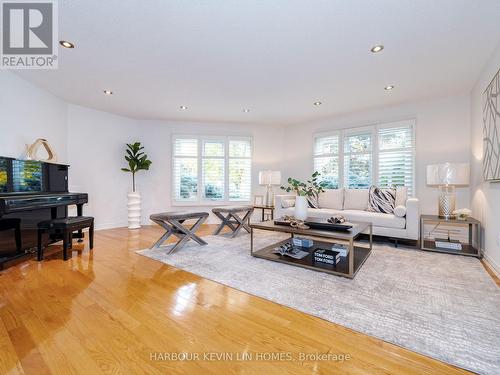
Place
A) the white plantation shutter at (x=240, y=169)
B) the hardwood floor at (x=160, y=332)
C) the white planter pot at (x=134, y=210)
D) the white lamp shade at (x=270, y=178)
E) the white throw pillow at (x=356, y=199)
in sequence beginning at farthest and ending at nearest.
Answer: the white plantation shutter at (x=240, y=169), the white lamp shade at (x=270, y=178), the white planter pot at (x=134, y=210), the white throw pillow at (x=356, y=199), the hardwood floor at (x=160, y=332)

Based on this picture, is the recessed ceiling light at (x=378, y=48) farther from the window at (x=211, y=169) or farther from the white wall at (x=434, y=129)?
the window at (x=211, y=169)

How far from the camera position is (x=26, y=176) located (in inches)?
119

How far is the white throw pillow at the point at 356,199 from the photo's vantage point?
4.35m

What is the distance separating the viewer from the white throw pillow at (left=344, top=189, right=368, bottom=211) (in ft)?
14.3

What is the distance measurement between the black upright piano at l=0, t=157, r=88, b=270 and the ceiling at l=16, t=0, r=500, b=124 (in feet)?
4.49

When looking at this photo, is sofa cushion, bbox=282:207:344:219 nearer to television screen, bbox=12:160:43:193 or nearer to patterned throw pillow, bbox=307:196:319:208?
patterned throw pillow, bbox=307:196:319:208

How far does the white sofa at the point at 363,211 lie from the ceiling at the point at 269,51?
1.75 m

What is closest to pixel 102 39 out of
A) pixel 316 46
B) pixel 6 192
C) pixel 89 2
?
pixel 89 2

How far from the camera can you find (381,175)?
4.62 m

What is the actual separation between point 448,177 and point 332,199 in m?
1.81

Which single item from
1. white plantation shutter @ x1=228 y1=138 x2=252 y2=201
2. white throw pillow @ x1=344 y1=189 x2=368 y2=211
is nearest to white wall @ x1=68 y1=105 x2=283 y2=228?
white plantation shutter @ x1=228 y1=138 x2=252 y2=201

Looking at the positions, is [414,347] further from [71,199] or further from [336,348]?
[71,199]

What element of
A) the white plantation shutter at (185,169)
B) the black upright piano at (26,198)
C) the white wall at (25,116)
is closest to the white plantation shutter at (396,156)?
the white plantation shutter at (185,169)

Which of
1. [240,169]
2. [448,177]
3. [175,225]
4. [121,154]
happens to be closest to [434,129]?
[448,177]
